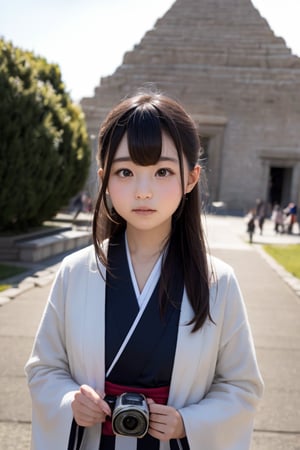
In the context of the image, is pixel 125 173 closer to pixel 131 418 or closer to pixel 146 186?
pixel 146 186

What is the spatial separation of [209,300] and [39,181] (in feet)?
31.7

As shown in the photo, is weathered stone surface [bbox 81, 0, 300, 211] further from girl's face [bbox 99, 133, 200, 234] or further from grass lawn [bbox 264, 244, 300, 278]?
girl's face [bbox 99, 133, 200, 234]

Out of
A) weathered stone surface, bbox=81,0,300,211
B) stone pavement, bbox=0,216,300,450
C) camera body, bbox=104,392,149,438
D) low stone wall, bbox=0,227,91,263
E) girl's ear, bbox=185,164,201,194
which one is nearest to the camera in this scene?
camera body, bbox=104,392,149,438

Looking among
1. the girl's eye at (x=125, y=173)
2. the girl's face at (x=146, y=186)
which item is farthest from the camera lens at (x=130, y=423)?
the girl's eye at (x=125, y=173)

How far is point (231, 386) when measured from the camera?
1.71 meters

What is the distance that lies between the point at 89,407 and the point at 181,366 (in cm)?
34

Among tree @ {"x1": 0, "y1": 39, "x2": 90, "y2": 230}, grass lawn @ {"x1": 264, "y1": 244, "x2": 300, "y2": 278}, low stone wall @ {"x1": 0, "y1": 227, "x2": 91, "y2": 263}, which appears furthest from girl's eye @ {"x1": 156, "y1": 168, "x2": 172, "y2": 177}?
tree @ {"x1": 0, "y1": 39, "x2": 90, "y2": 230}

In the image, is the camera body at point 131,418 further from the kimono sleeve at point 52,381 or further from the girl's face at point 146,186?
the girl's face at point 146,186

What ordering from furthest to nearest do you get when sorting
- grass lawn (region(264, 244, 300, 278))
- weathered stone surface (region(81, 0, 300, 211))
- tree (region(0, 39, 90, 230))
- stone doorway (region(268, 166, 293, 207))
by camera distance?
stone doorway (region(268, 166, 293, 207)), weathered stone surface (region(81, 0, 300, 211)), grass lawn (region(264, 244, 300, 278)), tree (region(0, 39, 90, 230))

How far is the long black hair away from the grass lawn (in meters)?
7.91

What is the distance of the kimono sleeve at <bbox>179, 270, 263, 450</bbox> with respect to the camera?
1.65m

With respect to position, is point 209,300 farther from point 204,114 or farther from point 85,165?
point 204,114

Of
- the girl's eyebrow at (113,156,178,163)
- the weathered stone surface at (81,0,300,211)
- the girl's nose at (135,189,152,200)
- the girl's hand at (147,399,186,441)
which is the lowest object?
the girl's hand at (147,399,186,441)

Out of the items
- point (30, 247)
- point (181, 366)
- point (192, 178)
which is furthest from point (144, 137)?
point (30, 247)
